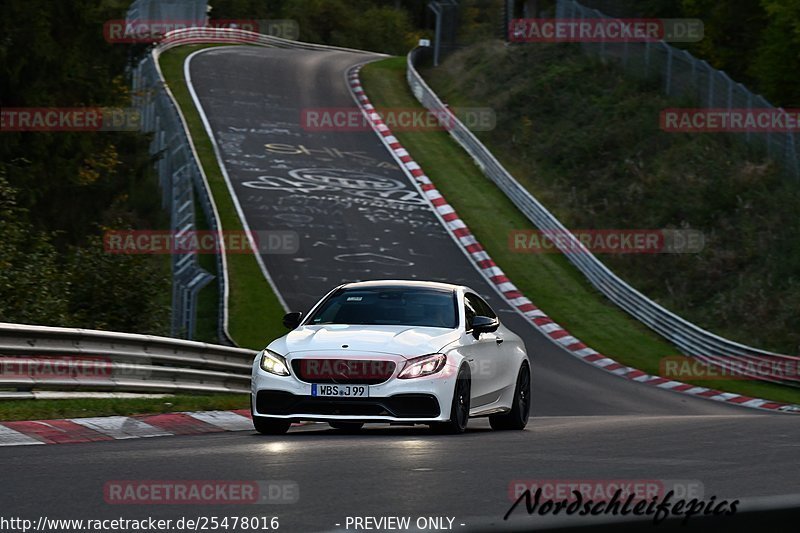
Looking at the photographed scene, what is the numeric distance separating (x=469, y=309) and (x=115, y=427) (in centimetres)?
373

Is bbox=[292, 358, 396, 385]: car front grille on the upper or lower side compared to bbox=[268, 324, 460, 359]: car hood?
lower

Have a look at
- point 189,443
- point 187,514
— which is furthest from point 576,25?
point 187,514

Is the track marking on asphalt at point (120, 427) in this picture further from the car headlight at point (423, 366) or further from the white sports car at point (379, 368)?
the car headlight at point (423, 366)

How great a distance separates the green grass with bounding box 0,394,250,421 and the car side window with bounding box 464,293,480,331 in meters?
2.98

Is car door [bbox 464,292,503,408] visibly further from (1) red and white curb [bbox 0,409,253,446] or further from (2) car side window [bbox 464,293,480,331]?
(1) red and white curb [bbox 0,409,253,446]

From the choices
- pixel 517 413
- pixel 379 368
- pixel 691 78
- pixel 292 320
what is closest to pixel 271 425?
pixel 379 368

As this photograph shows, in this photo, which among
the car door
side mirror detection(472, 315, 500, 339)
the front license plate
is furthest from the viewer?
side mirror detection(472, 315, 500, 339)

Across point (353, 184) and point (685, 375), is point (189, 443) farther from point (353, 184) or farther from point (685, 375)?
point (353, 184)

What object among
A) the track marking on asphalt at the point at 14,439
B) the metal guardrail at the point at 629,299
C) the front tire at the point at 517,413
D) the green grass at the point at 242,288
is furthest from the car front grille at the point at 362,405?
the metal guardrail at the point at 629,299

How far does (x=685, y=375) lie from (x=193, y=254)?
10.1 metres

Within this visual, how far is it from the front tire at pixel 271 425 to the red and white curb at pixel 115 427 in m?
0.66

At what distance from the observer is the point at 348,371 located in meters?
11.6

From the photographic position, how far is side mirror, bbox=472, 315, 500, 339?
12.6 meters

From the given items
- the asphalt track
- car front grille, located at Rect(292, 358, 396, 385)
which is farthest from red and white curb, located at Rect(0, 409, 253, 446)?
car front grille, located at Rect(292, 358, 396, 385)
